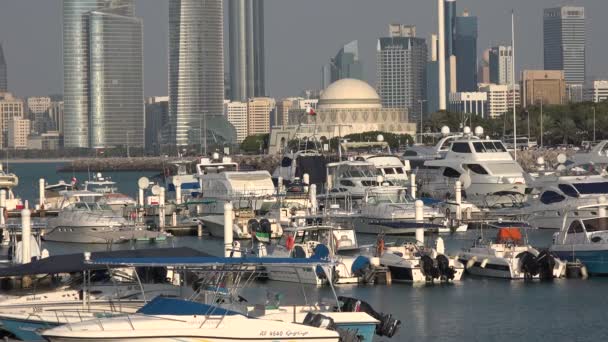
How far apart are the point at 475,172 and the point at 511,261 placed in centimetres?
2696

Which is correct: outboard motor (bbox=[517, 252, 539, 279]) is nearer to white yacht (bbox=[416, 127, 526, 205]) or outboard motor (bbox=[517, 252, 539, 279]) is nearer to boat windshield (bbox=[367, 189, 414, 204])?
boat windshield (bbox=[367, 189, 414, 204])

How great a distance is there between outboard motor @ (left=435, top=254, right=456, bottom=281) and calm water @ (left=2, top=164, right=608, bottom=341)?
0.37 meters

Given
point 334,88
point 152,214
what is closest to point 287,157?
point 152,214

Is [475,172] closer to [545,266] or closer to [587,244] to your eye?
[587,244]

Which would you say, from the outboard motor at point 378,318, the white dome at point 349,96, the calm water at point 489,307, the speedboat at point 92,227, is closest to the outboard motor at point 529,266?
the calm water at point 489,307

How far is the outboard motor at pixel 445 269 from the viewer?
122ft

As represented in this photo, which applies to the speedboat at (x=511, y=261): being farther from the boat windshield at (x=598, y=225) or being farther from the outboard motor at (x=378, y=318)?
the outboard motor at (x=378, y=318)

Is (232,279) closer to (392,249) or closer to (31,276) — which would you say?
(31,276)

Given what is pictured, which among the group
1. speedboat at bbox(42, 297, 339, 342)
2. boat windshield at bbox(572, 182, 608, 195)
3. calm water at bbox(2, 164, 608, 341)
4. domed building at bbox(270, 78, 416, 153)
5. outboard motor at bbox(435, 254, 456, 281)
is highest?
domed building at bbox(270, 78, 416, 153)

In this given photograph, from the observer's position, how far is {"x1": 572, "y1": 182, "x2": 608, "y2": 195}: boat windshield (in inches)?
2003

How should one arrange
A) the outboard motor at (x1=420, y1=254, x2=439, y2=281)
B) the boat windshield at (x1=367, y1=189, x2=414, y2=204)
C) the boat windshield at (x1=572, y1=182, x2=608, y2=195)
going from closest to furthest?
the outboard motor at (x1=420, y1=254, x2=439, y2=281) → the boat windshield at (x1=572, y1=182, x2=608, y2=195) → the boat windshield at (x1=367, y1=189, x2=414, y2=204)

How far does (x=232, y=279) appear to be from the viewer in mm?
27312

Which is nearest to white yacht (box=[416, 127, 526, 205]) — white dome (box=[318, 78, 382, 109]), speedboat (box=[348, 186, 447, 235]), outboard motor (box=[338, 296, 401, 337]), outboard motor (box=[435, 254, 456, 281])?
speedboat (box=[348, 186, 447, 235])

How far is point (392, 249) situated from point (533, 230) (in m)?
15.0
